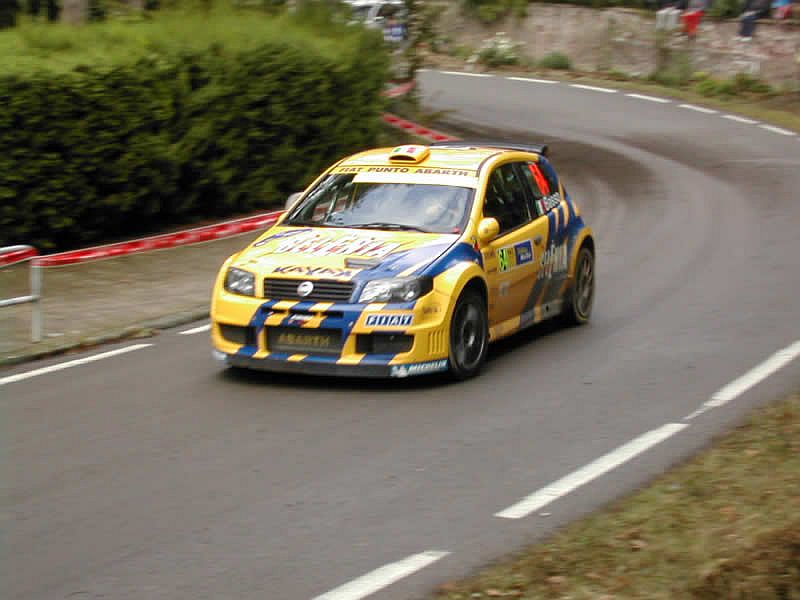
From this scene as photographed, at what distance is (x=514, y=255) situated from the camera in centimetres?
1102

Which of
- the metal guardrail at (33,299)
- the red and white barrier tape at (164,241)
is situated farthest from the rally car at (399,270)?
the red and white barrier tape at (164,241)

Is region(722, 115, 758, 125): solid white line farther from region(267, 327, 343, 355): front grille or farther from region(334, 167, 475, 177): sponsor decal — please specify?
region(267, 327, 343, 355): front grille

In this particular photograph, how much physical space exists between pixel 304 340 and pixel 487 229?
68.6 inches

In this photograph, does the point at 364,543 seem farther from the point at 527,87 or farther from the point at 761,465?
the point at 527,87

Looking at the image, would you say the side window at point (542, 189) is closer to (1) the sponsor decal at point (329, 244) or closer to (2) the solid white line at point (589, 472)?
(1) the sponsor decal at point (329, 244)

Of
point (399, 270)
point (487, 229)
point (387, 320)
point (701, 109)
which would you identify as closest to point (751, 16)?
point (701, 109)

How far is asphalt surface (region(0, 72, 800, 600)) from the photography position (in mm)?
6406

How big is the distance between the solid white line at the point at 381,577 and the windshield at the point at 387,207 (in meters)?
4.42

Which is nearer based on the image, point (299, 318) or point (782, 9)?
point (299, 318)

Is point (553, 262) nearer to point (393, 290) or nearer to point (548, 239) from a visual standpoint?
point (548, 239)

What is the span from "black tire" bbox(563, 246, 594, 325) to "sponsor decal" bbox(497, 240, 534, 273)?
44.7 inches

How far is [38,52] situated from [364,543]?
10575 mm

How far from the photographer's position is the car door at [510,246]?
10.7 m

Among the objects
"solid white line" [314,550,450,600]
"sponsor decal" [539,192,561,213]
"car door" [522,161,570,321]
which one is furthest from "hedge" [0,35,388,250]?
"solid white line" [314,550,450,600]
